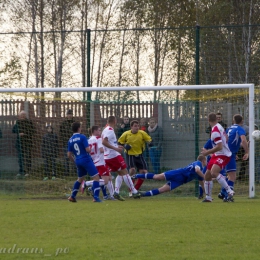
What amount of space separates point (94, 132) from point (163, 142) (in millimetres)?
2034

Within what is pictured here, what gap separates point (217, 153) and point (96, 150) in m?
2.90

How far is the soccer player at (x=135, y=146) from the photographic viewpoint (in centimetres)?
1576

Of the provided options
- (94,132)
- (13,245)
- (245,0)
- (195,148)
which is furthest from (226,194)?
(245,0)

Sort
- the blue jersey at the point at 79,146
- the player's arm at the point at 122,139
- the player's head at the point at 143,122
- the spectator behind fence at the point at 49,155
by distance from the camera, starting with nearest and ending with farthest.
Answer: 1. the blue jersey at the point at 79,146
2. the player's arm at the point at 122,139
3. the spectator behind fence at the point at 49,155
4. the player's head at the point at 143,122

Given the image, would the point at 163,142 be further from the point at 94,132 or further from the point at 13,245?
the point at 13,245

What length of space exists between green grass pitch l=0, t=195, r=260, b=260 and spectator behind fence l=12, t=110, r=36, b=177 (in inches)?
116

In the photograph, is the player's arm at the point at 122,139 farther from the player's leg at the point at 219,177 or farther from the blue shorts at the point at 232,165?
the player's leg at the point at 219,177

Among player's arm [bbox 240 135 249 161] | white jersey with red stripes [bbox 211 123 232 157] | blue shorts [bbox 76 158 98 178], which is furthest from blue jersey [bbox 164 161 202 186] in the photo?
blue shorts [bbox 76 158 98 178]

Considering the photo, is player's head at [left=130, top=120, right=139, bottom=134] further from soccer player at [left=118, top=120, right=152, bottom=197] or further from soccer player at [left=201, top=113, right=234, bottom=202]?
soccer player at [left=201, top=113, right=234, bottom=202]

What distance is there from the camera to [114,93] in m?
17.2

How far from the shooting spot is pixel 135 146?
15914mm

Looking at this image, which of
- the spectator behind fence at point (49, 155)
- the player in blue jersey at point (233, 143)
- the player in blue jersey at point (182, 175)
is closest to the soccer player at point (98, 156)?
the spectator behind fence at point (49, 155)

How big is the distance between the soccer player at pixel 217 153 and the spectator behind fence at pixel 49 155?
4061mm

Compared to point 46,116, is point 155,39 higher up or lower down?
higher up
